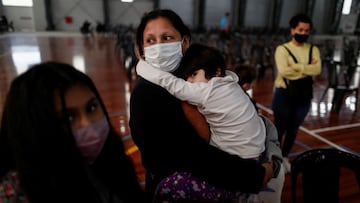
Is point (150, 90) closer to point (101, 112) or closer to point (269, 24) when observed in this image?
point (101, 112)

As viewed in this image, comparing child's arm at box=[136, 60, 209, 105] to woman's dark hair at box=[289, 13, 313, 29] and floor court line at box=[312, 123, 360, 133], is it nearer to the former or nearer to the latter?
woman's dark hair at box=[289, 13, 313, 29]

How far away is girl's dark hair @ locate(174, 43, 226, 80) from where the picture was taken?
1151 millimetres

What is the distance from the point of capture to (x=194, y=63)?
1157mm

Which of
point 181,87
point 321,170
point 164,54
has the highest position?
point 164,54

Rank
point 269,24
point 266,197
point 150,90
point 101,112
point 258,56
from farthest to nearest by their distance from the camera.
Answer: point 269,24 → point 258,56 → point 266,197 → point 150,90 → point 101,112

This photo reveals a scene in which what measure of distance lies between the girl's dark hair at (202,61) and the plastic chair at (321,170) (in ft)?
2.23

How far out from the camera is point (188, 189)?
3.69ft

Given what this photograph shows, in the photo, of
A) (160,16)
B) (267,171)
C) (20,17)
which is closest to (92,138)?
(160,16)

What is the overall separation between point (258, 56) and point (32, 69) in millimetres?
6531

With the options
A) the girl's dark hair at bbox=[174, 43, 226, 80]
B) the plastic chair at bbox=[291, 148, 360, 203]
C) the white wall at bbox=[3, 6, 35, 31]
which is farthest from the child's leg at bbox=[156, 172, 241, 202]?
the white wall at bbox=[3, 6, 35, 31]

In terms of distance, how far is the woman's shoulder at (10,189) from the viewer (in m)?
0.88

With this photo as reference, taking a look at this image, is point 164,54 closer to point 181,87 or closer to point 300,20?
point 181,87

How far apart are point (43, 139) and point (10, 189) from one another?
0.27m

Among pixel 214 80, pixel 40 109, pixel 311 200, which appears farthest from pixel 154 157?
pixel 311 200
